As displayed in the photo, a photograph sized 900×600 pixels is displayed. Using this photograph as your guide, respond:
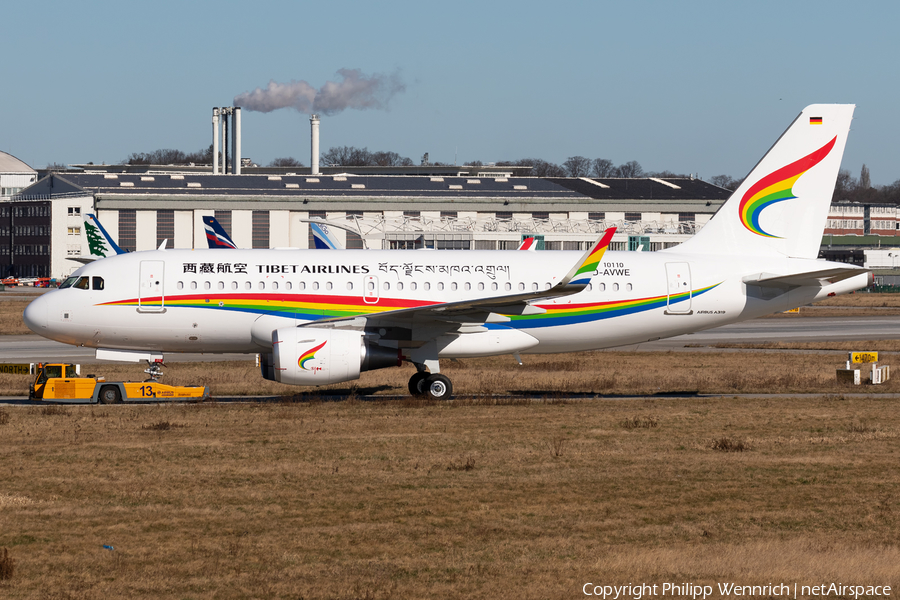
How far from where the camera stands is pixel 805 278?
105 feet

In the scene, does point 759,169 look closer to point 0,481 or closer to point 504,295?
point 504,295

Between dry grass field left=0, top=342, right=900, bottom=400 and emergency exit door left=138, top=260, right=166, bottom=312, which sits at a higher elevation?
emergency exit door left=138, top=260, right=166, bottom=312

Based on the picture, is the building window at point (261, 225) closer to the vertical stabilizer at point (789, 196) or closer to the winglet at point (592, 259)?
the vertical stabilizer at point (789, 196)

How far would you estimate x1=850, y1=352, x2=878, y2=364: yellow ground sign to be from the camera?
41.3 meters

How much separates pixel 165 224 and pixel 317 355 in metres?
114

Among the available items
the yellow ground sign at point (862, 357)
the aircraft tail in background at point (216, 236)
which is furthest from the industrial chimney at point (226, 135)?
the yellow ground sign at point (862, 357)

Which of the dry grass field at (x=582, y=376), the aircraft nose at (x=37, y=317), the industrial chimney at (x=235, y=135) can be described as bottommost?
the dry grass field at (x=582, y=376)

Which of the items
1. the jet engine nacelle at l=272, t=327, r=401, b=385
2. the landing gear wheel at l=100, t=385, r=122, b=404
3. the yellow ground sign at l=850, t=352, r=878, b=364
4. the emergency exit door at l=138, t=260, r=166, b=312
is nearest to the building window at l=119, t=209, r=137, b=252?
the emergency exit door at l=138, t=260, r=166, b=312

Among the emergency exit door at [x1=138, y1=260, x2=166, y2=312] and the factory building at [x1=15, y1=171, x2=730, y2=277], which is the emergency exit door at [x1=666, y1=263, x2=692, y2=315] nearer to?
the emergency exit door at [x1=138, y1=260, x2=166, y2=312]

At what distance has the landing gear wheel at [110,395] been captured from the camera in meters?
29.8

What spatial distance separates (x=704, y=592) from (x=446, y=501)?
19.6 ft

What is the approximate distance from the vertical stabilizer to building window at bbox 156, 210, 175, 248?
112500mm

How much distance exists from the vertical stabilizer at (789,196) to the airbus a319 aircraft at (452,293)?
4 centimetres

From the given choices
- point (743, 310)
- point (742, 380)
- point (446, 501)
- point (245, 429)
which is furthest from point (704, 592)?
point (742, 380)
